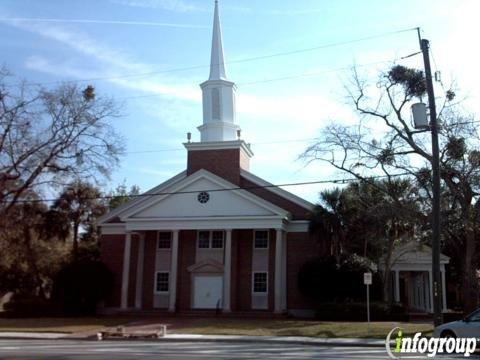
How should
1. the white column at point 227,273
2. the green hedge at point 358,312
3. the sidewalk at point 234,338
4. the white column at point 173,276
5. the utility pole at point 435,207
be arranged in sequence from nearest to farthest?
the utility pole at point 435,207
the sidewalk at point 234,338
the green hedge at point 358,312
the white column at point 227,273
the white column at point 173,276

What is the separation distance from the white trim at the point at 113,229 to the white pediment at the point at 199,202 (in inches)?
92.5

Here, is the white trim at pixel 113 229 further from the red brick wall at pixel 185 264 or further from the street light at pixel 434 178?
the street light at pixel 434 178

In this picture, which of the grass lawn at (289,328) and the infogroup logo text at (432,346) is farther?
the grass lawn at (289,328)

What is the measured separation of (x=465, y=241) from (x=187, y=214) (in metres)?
16.9

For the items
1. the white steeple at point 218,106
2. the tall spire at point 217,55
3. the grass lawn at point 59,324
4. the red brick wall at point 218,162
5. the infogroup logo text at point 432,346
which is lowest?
the grass lawn at point 59,324

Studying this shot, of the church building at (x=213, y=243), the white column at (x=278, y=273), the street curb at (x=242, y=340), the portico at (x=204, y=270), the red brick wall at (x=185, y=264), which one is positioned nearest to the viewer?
the street curb at (x=242, y=340)

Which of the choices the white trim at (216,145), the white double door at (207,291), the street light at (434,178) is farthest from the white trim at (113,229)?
the street light at (434,178)

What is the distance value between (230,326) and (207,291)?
391 inches

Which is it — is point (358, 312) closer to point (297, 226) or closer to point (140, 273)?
point (297, 226)

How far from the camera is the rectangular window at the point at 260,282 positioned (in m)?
38.8

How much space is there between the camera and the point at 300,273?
37344 millimetres

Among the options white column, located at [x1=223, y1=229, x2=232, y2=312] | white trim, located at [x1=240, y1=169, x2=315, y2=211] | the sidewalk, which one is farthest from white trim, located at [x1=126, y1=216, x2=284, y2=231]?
the sidewalk

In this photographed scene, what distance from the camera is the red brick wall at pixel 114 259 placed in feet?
133

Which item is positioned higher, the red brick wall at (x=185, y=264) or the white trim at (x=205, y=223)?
the white trim at (x=205, y=223)
